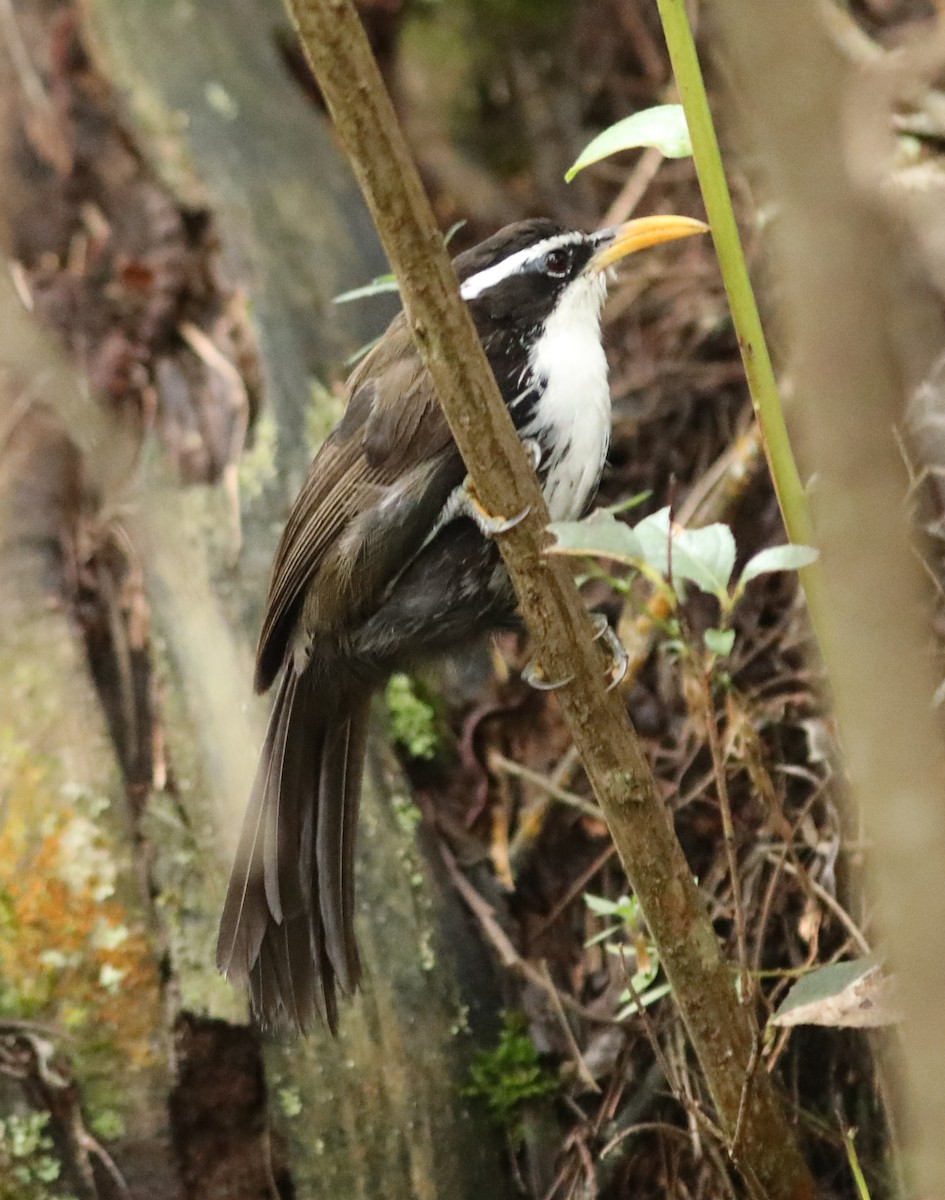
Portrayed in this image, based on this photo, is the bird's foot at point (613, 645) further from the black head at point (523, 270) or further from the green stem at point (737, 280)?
the green stem at point (737, 280)

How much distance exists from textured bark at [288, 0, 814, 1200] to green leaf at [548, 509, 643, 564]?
0.16m

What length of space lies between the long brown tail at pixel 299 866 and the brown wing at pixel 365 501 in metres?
0.15

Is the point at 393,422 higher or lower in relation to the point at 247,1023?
higher

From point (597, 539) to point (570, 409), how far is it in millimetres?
820

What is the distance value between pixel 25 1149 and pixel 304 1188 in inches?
20.3

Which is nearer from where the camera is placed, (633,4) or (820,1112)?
(820,1112)

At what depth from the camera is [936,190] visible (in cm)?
172

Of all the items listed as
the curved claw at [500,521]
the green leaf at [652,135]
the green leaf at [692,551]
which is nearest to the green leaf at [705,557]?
the green leaf at [692,551]

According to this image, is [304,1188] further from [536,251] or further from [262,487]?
[536,251]

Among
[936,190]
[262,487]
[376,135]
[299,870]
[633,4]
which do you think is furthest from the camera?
[633,4]

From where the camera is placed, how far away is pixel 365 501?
2.51 metres

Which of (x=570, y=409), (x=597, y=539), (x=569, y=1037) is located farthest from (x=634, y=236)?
(x=569, y=1037)

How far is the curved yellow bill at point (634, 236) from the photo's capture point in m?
2.28

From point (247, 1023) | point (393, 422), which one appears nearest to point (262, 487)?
point (393, 422)
